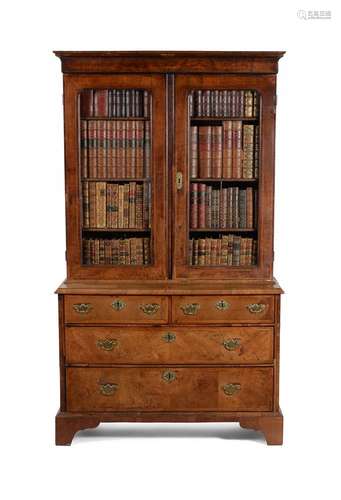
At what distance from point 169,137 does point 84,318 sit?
3.90 feet

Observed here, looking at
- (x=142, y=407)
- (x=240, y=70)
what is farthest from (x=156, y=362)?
(x=240, y=70)

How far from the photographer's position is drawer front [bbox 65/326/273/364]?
15.7 feet

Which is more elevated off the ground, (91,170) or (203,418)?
(91,170)

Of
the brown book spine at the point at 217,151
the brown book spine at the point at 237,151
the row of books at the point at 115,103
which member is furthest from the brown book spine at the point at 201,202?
the row of books at the point at 115,103

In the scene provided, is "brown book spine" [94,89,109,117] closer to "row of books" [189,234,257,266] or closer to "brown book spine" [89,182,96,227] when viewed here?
"brown book spine" [89,182,96,227]

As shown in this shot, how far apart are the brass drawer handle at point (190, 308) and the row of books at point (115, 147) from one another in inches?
32.5

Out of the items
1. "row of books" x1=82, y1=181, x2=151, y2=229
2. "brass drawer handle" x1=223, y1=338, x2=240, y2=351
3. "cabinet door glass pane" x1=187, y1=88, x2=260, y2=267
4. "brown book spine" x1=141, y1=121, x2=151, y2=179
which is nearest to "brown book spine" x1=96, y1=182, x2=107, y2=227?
"row of books" x1=82, y1=181, x2=151, y2=229

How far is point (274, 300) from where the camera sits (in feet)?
15.7

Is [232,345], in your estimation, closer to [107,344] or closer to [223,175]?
[107,344]

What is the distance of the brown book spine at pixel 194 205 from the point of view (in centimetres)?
486

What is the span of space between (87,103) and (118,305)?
1221mm

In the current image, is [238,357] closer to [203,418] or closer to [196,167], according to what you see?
[203,418]

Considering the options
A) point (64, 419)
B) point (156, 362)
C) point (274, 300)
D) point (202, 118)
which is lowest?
point (64, 419)

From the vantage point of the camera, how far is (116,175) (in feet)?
16.0
